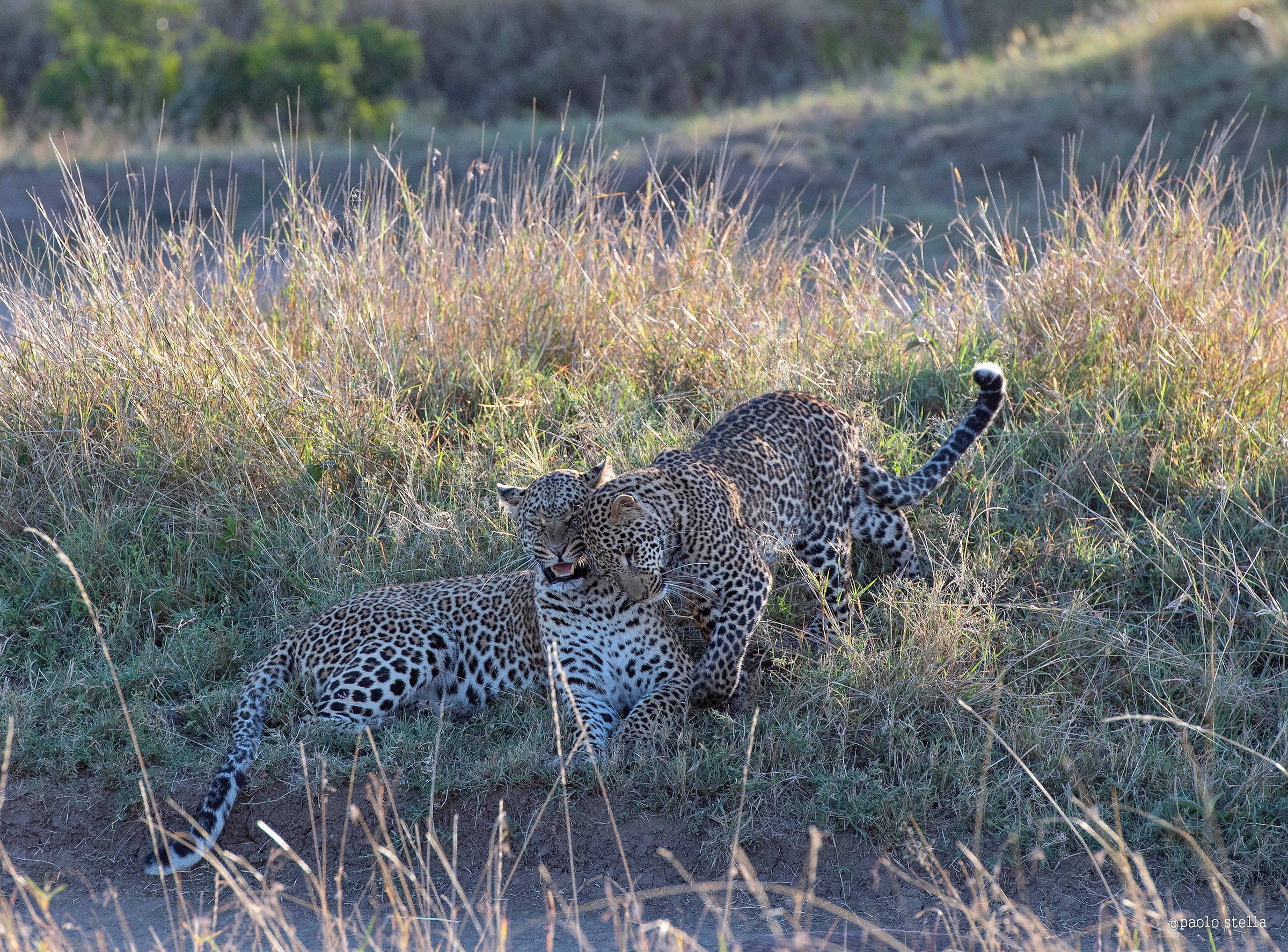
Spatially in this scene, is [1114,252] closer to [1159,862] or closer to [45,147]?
[1159,862]

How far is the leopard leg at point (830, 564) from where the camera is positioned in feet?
18.3

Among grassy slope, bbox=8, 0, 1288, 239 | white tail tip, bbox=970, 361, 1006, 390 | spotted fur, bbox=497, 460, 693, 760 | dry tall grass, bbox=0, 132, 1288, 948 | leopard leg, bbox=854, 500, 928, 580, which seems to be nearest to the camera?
dry tall grass, bbox=0, 132, 1288, 948

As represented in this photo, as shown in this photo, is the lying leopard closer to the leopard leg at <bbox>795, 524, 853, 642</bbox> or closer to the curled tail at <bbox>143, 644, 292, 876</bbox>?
the curled tail at <bbox>143, 644, 292, 876</bbox>

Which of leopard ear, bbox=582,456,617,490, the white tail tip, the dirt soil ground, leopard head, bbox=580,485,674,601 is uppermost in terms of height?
the white tail tip

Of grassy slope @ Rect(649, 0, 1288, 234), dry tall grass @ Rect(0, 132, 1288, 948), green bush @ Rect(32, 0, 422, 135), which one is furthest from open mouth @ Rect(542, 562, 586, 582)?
green bush @ Rect(32, 0, 422, 135)

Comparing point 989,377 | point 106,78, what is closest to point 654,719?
point 989,377

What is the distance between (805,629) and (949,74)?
14889 millimetres

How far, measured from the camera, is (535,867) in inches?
183

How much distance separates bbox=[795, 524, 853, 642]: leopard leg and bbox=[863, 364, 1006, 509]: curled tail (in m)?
0.26

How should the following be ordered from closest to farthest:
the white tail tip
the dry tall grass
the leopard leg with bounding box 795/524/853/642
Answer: the dry tall grass → the leopard leg with bounding box 795/524/853/642 → the white tail tip

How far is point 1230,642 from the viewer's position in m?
5.35

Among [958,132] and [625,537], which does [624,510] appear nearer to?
[625,537]

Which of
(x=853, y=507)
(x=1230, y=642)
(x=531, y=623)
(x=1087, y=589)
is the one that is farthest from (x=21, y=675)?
(x=1230, y=642)

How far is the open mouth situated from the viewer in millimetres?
4941
